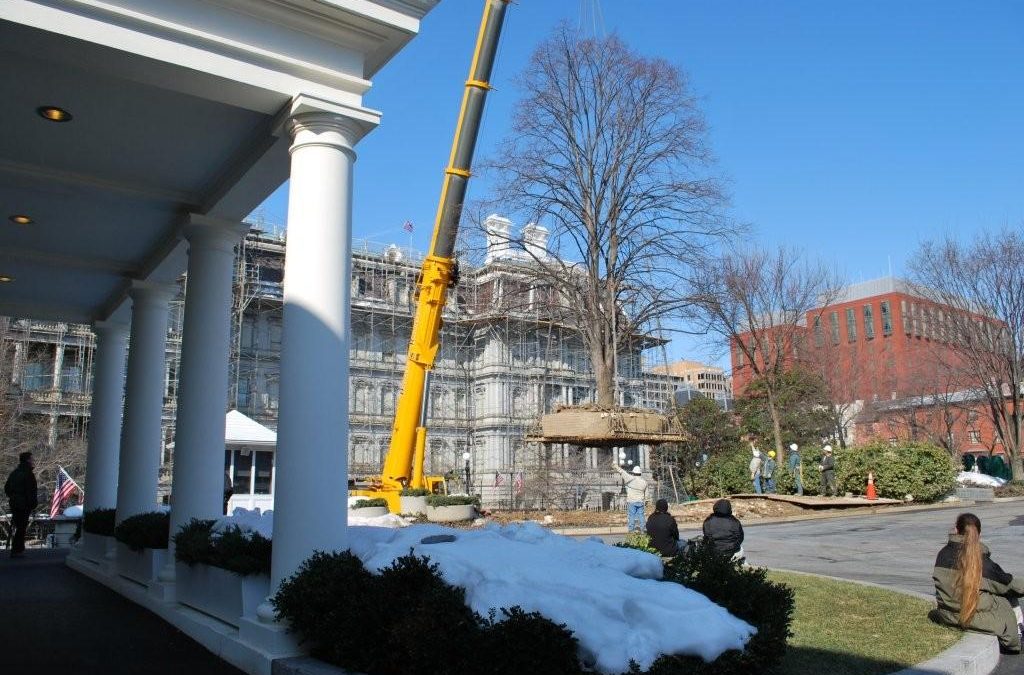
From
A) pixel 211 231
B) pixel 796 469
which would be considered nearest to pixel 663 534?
pixel 211 231

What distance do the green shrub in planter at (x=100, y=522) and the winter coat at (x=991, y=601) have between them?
999cm

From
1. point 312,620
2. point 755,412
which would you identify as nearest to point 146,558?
point 312,620

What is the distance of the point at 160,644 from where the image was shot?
22.1 ft

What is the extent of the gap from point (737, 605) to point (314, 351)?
11.3 feet

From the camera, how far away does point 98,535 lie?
11.6m

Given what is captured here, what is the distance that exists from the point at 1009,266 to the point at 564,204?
20.2 meters

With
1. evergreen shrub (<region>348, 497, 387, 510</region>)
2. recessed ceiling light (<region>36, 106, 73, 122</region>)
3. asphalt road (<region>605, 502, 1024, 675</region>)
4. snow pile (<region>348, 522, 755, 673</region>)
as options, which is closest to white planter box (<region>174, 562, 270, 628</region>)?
snow pile (<region>348, 522, 755, 673</region>)

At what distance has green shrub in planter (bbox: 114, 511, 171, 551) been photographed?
8883mm

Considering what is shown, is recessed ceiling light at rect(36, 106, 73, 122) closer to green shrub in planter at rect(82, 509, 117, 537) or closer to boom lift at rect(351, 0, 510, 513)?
green shrub in planter at rect(82, 509, 117, 537)

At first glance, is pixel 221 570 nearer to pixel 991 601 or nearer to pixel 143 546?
pixel 143 546

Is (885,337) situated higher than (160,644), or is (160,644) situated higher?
(885,337)

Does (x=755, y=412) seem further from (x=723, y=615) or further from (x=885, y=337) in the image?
(x=723, y=615)

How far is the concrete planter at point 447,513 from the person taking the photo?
21.9 meters

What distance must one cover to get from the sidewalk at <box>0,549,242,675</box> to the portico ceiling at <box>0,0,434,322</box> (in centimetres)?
426
